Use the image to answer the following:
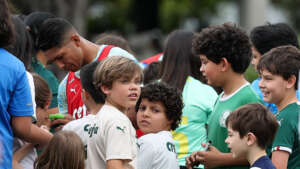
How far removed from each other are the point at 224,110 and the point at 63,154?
1.35 metres

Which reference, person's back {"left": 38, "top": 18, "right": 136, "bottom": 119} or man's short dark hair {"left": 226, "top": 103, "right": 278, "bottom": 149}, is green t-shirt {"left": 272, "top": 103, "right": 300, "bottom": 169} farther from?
person's back {"left": 38, "top": 18, "right": 136, "bottom": 119}

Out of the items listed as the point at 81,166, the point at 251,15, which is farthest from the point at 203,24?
the point at 81,166

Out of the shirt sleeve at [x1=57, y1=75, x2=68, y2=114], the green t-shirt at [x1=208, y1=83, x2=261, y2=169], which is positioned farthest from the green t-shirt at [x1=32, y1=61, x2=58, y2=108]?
the green t-shirt at [x1=208, y1=83, x2=261, y2=169]

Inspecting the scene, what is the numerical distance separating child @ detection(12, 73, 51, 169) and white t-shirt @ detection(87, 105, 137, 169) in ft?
2.23

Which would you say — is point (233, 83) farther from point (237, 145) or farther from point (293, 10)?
A: point (293, 10)

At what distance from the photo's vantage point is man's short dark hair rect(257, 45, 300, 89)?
14.7ft

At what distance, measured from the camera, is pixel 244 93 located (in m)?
4.43

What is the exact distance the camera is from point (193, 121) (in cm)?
518

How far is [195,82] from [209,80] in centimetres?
73

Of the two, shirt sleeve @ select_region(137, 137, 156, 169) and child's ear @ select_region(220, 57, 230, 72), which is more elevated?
child's ear @ select_region(220, 57, 230, 72)

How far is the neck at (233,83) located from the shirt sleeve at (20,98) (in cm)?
170

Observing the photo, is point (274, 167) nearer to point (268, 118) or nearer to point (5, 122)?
point (268, 118)

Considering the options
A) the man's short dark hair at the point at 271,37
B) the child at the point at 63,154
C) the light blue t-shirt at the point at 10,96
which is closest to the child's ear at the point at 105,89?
the child at the point at 63,154

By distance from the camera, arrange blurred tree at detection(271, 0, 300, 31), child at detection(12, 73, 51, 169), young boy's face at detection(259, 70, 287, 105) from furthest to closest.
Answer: blurred tree at detection(271, 0, 300, 31) < young boy's face at detection(259, 70, 287, 105) < child at detection(12, 73, 51, 169)
